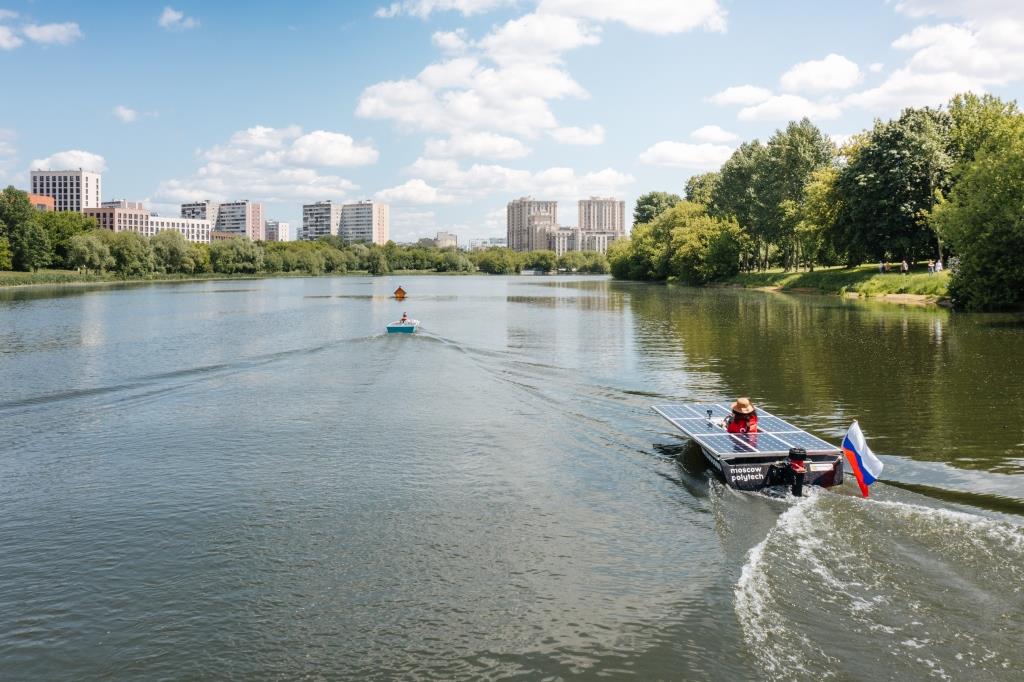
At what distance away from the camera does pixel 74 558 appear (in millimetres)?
14953

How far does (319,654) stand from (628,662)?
14.8 ft

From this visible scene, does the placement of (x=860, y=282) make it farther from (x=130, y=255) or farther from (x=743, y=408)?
(x=130, y=255)

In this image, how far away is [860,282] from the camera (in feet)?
299

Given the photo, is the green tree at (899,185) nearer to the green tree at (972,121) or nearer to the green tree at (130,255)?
the green tree at (972,121)

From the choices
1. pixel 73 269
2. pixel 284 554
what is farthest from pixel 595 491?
pixel 73 269

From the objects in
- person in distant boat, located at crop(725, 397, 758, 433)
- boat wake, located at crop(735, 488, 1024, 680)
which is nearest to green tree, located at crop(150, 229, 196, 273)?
person in distant boat, located at crop(725, 397, 758, 433)

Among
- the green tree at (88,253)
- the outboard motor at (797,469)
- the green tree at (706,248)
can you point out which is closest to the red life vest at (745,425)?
the outboard motor at (797,469)

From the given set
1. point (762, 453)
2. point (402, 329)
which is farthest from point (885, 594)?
point (402, 329)

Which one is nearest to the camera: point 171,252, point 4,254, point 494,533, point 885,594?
point 885,594

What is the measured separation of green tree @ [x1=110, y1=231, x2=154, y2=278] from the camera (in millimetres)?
164750

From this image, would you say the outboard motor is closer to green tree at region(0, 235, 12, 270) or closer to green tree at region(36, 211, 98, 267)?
green tree at region(0, 235, 12, 270)

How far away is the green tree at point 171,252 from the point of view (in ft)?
577

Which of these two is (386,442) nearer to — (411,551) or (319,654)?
(411,551)

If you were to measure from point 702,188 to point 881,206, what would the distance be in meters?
90.0
